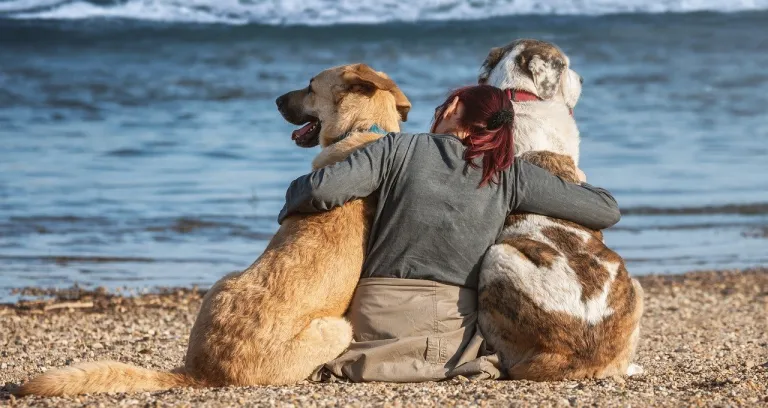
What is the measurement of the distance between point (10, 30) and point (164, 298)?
25.1 m

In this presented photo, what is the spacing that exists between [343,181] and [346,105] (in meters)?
1.01

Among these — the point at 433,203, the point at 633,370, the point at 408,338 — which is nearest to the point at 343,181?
the point at 433,203

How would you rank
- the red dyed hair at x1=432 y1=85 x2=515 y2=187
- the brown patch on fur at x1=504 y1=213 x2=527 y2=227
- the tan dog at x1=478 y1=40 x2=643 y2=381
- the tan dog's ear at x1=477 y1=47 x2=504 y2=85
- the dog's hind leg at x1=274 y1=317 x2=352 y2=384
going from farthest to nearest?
the tan dog's ear at x1=477 y1=47 x2=504 y2=85, the brown patch on fur at x1=504 y1=213 x2=527 y2=227, the red dyed hair at x1=432 y1=85 x2=515 y2=187, the tan dog at x1=478 y1=40 x2=643 y2=381, the dog's hind leg at x1=274 y1=317 x2=352 y2=384

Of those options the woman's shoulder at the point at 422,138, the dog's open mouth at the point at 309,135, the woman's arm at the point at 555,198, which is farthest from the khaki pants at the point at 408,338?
the dog's open mouth at the point at 309,135

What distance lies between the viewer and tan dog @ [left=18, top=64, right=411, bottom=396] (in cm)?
505

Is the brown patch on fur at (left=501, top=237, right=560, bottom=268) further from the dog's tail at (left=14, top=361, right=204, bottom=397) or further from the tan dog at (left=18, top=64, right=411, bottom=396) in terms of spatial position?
the dog's tail at (left=14, top=361, right=204, bottom=397)

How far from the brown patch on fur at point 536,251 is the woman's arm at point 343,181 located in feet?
2.59

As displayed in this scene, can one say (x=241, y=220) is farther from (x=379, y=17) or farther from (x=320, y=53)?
(x=379, y=17)

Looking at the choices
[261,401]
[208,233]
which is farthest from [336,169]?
[208,233]

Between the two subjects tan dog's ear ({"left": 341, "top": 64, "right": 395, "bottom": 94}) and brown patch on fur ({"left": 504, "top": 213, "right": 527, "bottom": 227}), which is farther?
tan dog's ear ({"left": 341, "top": 64, "right": 395, "bottom": 94})

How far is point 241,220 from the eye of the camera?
43.3ft

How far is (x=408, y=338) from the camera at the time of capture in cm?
545

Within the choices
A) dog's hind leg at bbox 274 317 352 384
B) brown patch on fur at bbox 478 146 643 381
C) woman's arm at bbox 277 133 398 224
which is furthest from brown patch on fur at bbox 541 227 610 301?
dog's hind leg at bbox 274 317 352 384

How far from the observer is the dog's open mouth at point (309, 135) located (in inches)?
255
